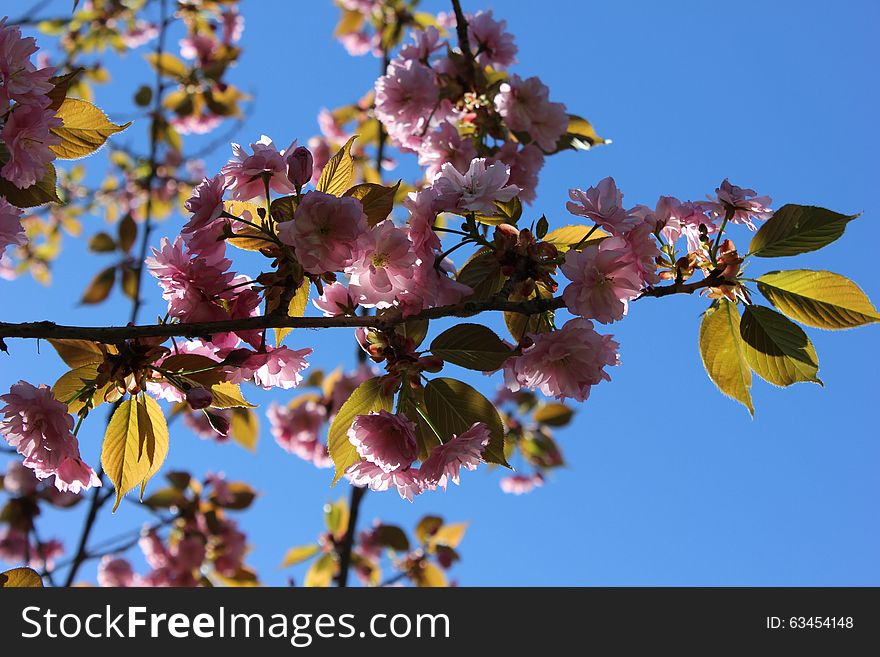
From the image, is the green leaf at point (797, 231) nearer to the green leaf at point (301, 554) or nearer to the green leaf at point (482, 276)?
the green leaf at point (482, 276)

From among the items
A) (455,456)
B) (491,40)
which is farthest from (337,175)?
(491,40)

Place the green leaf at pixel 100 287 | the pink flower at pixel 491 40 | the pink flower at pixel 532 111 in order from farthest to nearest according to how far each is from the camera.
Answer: the green leaf at pixel 100 287 < the pink flower at pixel 491 40 < the pink flower at pixel 532 111

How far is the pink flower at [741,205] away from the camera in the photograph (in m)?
1.19

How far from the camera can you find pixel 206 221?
1.05 meters

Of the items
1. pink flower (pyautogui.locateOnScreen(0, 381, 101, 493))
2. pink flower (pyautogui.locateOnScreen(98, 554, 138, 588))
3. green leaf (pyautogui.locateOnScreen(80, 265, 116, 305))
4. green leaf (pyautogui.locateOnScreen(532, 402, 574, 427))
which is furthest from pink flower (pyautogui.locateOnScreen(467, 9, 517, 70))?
pink flower (pyautogui.locateOnScreen(98, 554, 138, 588))

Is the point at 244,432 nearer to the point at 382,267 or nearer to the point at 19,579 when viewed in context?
the point at 19,579

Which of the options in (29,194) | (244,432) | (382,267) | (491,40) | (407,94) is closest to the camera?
(382,267)

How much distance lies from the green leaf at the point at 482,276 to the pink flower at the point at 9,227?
27.7 inches

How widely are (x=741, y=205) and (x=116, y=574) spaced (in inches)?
189

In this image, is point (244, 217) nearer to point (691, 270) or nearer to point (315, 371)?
point (691, 270)

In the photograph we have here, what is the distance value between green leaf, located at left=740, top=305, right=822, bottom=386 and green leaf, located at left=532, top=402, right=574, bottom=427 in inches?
117

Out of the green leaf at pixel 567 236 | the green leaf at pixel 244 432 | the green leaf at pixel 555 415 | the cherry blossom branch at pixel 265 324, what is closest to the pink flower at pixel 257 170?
the cherry blossom branch at pixel 265 324

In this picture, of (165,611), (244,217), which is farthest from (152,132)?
(244,217)

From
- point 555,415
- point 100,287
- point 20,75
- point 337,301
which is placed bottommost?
point 337,301
